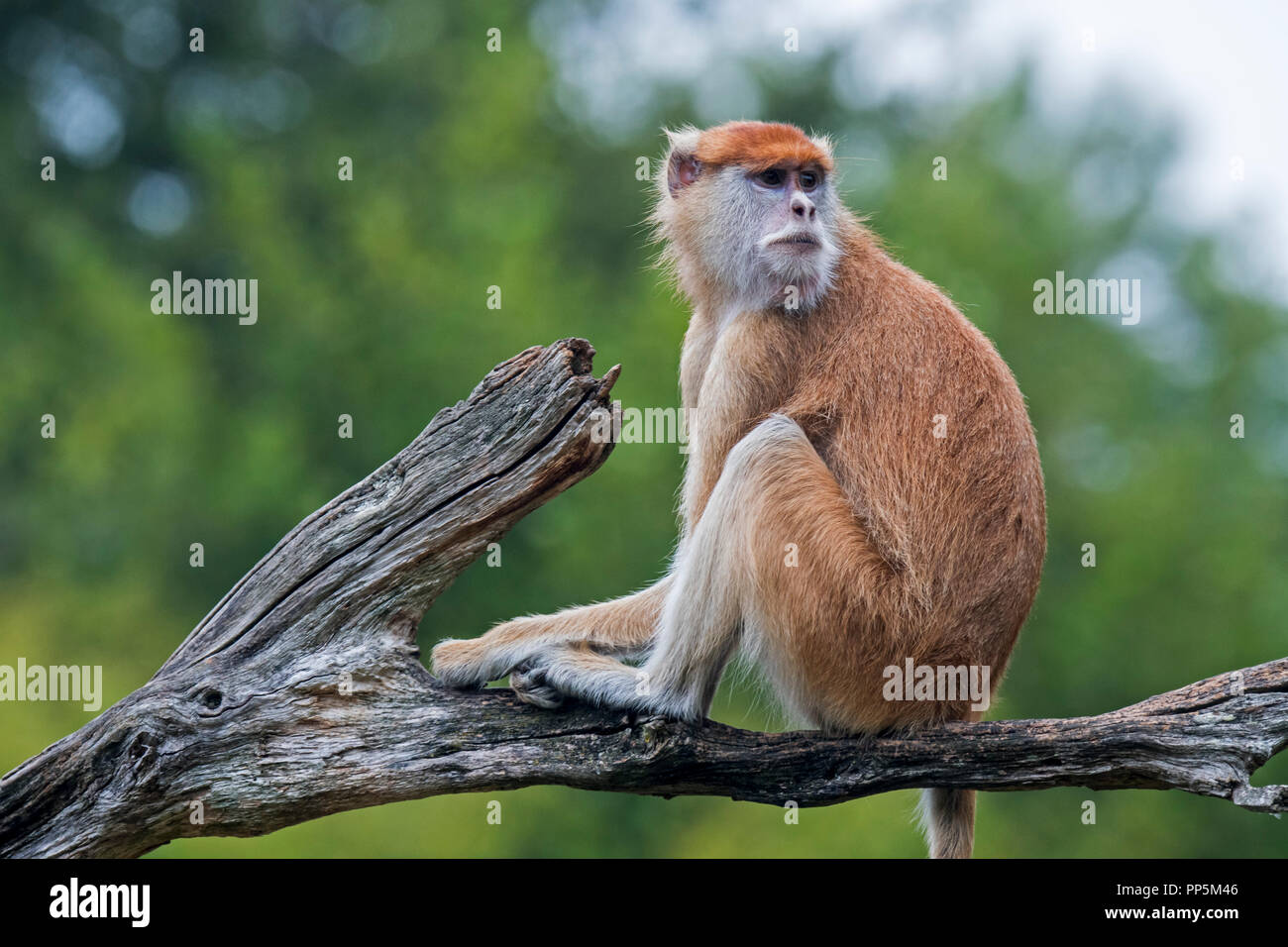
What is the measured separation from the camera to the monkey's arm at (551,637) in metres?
4.58

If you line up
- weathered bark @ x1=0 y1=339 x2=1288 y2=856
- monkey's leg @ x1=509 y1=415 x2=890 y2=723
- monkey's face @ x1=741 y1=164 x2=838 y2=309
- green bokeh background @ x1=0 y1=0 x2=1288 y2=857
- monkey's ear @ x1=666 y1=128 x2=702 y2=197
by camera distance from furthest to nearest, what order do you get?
green bokeh background @ x1=0 y1=0 x2=1288 y2=857
monkey's ear @ x1=666 y1=128 x2=702 y2=197
monkey's face @ x1=741 y1=164 x2=838 y2=309
monkey's leg @ x1=509 y1=415 x2=890 y2=723
weathered bark @ x1=0 y1=339 x2=1288 y2=856

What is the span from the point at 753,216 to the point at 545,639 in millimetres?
1881

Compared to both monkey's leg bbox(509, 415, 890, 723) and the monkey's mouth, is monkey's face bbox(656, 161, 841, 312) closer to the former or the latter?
the monkey's mouth

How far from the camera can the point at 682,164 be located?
5574mm

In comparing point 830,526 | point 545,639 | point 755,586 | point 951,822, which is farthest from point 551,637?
point 951,822

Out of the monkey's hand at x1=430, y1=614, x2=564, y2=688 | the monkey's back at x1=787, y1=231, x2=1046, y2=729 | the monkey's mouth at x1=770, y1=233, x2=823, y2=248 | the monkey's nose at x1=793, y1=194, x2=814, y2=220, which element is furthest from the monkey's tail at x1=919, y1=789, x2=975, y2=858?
the monkey's nose at x1=793, y1=194, x2=814, y2=220

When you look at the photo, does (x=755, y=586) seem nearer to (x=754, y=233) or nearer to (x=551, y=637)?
(x=551, y=637)

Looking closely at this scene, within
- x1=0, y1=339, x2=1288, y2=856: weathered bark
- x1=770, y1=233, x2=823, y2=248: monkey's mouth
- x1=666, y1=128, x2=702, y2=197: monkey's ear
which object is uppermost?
x1=666, y1=128, x2=702, y2=197: monkey's ear

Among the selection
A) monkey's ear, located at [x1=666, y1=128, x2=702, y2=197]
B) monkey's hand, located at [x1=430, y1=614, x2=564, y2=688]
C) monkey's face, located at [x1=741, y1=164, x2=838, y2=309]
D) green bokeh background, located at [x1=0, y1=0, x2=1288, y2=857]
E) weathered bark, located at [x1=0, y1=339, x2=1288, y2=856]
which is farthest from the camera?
green bokeh background, located at [x1=0, y1=0, x2=1288, y2=857]

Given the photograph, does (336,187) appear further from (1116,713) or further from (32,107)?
(1116,713)

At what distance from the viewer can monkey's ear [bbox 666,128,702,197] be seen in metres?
5.53

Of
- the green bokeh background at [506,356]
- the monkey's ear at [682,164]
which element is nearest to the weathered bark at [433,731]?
the monkey's ear at [682,164]

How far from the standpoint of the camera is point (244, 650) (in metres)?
4.44

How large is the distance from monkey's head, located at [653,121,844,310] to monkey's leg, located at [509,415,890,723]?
0.77m
